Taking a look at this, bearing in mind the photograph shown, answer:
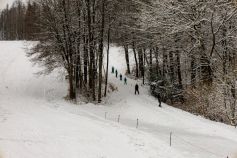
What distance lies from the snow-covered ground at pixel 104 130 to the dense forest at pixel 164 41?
172cm

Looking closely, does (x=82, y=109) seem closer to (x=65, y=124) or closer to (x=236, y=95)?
(x=65, y=124)

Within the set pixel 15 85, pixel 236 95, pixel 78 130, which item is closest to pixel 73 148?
pixel 78 130

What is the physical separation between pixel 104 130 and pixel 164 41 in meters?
13.2

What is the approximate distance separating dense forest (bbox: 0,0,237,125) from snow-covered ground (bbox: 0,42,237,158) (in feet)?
5.63

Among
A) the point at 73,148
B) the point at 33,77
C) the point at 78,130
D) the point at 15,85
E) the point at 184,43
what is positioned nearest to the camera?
the point at 73,148

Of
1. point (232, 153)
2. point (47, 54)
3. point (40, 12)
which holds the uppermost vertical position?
point (40, 12)

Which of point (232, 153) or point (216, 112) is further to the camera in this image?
point (216, 112)

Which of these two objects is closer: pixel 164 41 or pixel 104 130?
pixel 104 130

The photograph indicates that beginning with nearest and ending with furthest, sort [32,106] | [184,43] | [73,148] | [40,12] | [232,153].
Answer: [73,148], [232,153], [32,106], [184,43], [40,12]

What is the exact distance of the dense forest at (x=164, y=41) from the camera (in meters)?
28.3

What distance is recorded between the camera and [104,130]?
22.9 m

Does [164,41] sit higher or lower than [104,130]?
higher

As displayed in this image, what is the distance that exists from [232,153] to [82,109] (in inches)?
505

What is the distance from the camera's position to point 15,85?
142 ft
